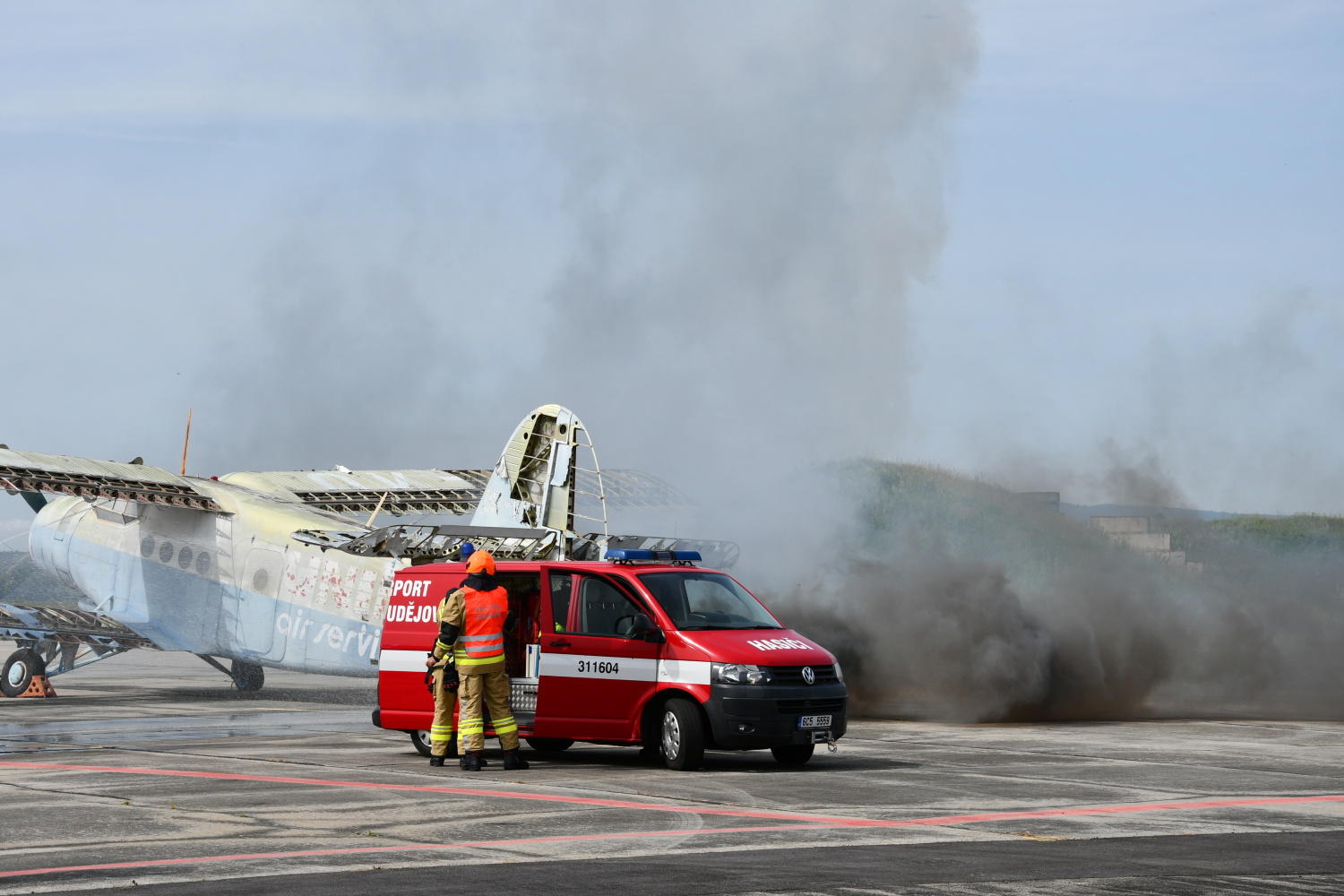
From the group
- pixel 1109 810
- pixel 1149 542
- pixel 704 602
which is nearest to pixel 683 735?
pixel 704 602

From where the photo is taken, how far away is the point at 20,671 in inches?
1110

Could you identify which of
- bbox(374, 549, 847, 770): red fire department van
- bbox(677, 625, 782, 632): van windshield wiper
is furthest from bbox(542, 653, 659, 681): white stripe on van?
bbox(677, 625, 782, 632): van windshield wiper

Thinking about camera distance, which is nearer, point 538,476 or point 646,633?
point 646,633

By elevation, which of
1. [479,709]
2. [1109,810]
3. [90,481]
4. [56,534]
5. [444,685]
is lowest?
[1109,810]

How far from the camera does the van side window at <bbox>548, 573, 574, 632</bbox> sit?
50.2 feet

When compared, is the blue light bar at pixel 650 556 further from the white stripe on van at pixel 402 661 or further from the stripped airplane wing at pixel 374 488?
the stripped airplane wing at pixel 374 488

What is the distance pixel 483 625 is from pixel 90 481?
1403 centimetres

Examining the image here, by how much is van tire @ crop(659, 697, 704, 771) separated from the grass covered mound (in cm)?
848

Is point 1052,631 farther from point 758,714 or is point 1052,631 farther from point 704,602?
point 758,714

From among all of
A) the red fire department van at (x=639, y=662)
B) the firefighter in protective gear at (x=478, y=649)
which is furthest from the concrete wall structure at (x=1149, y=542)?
the firefighter in protective gear at (x=478, y=649)

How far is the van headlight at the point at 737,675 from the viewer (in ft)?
46.6

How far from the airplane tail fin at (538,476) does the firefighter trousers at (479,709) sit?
398 inches

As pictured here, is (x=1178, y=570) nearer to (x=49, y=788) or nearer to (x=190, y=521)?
(x=190, y=521)

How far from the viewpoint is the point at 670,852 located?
920 centimetres
